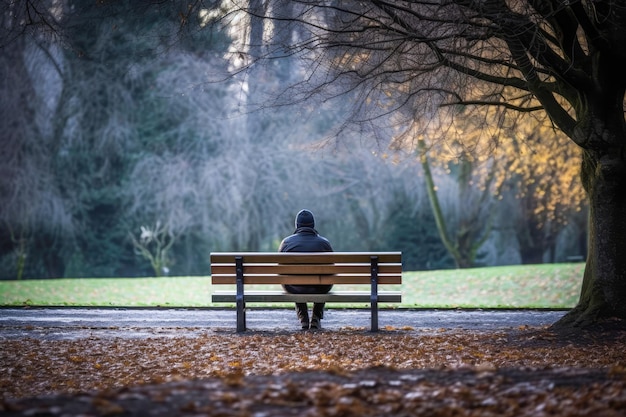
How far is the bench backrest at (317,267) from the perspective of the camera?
10.4 m

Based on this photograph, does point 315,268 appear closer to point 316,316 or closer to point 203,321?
point 316,316

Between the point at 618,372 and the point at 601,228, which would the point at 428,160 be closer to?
the point at 601,228

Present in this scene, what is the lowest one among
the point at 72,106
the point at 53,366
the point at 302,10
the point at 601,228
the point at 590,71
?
the point at 53,366

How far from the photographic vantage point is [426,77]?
11.2 metres

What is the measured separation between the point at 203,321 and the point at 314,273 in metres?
2.31

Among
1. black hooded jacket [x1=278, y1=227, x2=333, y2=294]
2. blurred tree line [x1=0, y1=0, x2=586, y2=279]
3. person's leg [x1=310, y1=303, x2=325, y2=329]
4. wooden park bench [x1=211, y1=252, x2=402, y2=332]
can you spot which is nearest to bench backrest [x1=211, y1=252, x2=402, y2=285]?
wooden park bench [x1=211, y1=252, x2=402, y2=332]

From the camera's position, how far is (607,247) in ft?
32.5

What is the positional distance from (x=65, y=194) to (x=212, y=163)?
19.8ft

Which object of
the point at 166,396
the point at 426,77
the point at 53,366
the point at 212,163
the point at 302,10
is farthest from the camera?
the point at 212,163

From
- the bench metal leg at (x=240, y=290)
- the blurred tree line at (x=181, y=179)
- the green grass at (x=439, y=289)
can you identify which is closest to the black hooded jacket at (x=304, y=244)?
the bench metal leg at (x=240, y=290)

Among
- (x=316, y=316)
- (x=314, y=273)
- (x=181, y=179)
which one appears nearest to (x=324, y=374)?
(x=314, y=273)

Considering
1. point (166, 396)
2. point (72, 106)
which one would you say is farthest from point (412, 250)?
point (166, 396)

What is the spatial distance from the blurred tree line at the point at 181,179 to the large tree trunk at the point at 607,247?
1583cm

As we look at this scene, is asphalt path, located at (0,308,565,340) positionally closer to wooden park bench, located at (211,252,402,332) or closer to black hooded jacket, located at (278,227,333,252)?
wooden park bench, located at (211,252,402,332)
